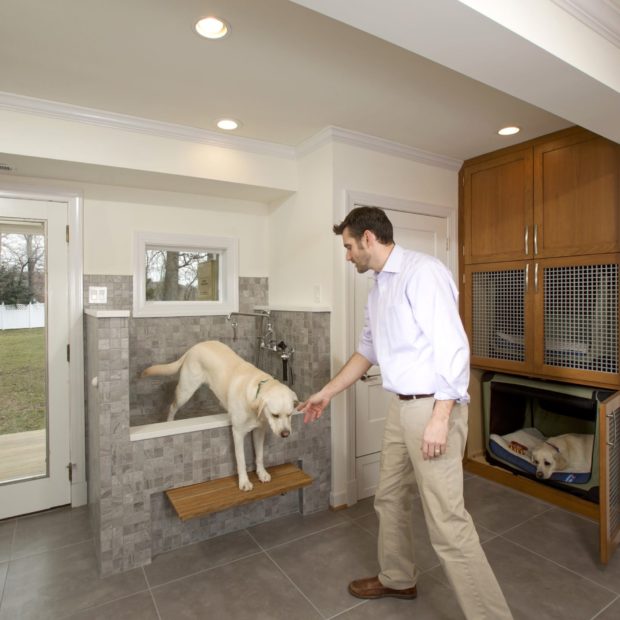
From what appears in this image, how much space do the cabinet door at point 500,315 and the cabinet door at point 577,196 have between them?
274 millimetres

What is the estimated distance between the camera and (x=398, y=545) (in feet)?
6.12

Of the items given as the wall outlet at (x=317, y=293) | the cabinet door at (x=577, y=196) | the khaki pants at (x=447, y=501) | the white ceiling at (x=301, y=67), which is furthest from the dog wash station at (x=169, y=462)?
the cabinet door at (x=577, y=196)

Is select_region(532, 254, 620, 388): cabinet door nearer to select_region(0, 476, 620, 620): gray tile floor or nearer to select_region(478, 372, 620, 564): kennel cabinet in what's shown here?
select_region(478, 372, 620, 564): kennel cabinet

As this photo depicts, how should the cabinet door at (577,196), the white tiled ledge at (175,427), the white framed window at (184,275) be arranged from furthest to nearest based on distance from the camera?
the white framed window at (184,275), the cabinet door at (577,196), the white tiled ledge at (175,427)

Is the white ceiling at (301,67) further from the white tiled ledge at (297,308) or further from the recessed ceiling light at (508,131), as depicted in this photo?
the white tiled ledge at (297,308)

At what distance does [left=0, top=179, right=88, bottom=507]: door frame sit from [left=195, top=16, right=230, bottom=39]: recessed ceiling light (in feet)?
5.06

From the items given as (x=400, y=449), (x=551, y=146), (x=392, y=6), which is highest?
(x=551, y=146)

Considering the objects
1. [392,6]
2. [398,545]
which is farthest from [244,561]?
[392,6]

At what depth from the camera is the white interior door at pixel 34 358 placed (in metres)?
2.66

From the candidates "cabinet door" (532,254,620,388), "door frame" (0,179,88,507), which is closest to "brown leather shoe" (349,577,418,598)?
"cabinet door" (532,254,620,388)

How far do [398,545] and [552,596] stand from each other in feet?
2.43

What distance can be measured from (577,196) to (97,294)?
10.1ft

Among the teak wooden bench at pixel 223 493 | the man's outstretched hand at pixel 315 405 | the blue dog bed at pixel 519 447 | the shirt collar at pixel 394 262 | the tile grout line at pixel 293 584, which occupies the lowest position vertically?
the tile grout line at pixel 293 584

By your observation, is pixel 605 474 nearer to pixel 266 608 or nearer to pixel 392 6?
pixel 266 608
